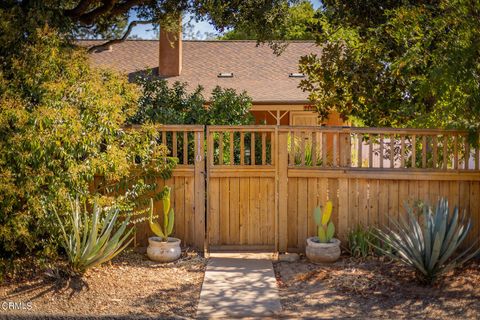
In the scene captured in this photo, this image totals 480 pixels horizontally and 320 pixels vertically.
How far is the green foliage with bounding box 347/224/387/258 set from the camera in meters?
7.84

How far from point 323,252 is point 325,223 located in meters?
0.39

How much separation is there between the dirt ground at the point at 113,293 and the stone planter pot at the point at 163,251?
0.80ft

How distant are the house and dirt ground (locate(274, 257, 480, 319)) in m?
10.8

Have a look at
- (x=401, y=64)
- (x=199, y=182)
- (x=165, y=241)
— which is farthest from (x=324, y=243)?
(x=401, y=64)

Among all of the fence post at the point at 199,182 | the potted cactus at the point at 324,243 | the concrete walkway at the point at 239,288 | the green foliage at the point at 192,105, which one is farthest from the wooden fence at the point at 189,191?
the potted cactus at the point at 324,243

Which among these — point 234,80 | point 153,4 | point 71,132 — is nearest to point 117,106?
point 71,132

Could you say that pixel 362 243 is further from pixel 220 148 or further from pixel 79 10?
pixel 79 10

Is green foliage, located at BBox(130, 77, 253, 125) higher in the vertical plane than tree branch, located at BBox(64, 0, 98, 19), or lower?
lower

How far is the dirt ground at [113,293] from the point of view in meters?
5.86

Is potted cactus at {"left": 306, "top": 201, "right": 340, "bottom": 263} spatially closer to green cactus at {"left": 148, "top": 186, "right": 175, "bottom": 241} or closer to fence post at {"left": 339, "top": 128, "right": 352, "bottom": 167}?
fence post at {"left": 339, "top": 128, "right": 352, "bottom": 167}

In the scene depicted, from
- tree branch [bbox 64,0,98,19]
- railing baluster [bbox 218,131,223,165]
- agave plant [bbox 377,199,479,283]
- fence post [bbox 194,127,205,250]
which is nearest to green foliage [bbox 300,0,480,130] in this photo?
agave plant [bbox 377,199,479,283]

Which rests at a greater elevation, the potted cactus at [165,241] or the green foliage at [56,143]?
the green foliage at [56,143]

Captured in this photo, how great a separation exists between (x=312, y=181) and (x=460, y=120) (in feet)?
7.14

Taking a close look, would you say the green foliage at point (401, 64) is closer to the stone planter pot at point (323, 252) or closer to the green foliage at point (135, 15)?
the green foliage at point (135, 15)
